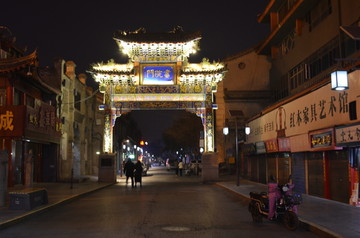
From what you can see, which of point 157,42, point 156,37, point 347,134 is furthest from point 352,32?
point 156,37

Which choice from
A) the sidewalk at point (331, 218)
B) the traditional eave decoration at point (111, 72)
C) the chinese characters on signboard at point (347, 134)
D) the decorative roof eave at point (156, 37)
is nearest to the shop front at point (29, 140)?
the traditional eave decoration at point (111, 72)

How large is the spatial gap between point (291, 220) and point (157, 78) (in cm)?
2235

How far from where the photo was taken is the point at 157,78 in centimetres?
3139

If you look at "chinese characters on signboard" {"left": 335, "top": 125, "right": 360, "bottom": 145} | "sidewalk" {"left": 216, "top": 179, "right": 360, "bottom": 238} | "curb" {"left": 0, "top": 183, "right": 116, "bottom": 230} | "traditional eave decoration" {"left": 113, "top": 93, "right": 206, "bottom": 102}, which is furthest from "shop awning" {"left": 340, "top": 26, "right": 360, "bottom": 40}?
"traditional eave decoration" {"left": 113, "top": 93, "right": 206, "bottom": 102}

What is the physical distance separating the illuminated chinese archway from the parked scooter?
1991 centimetres

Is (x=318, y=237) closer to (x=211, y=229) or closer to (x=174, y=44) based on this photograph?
(x=211, y=229)

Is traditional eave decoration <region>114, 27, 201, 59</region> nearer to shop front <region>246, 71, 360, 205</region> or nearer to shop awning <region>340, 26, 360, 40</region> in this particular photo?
shop front <region>246, 71, 360, 205</region>

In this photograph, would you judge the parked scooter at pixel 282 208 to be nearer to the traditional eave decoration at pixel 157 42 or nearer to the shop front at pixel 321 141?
the shop front at pixel 321 141

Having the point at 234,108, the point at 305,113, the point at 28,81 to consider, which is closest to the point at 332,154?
the point at 305,113

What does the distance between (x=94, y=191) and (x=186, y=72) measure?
40.5 ft

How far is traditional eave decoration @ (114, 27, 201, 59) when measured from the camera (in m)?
30.8

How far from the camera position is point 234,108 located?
45062 mm

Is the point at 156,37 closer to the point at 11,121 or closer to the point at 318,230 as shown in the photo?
the point at 11,121

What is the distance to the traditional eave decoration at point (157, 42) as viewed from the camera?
3081 centimetres
